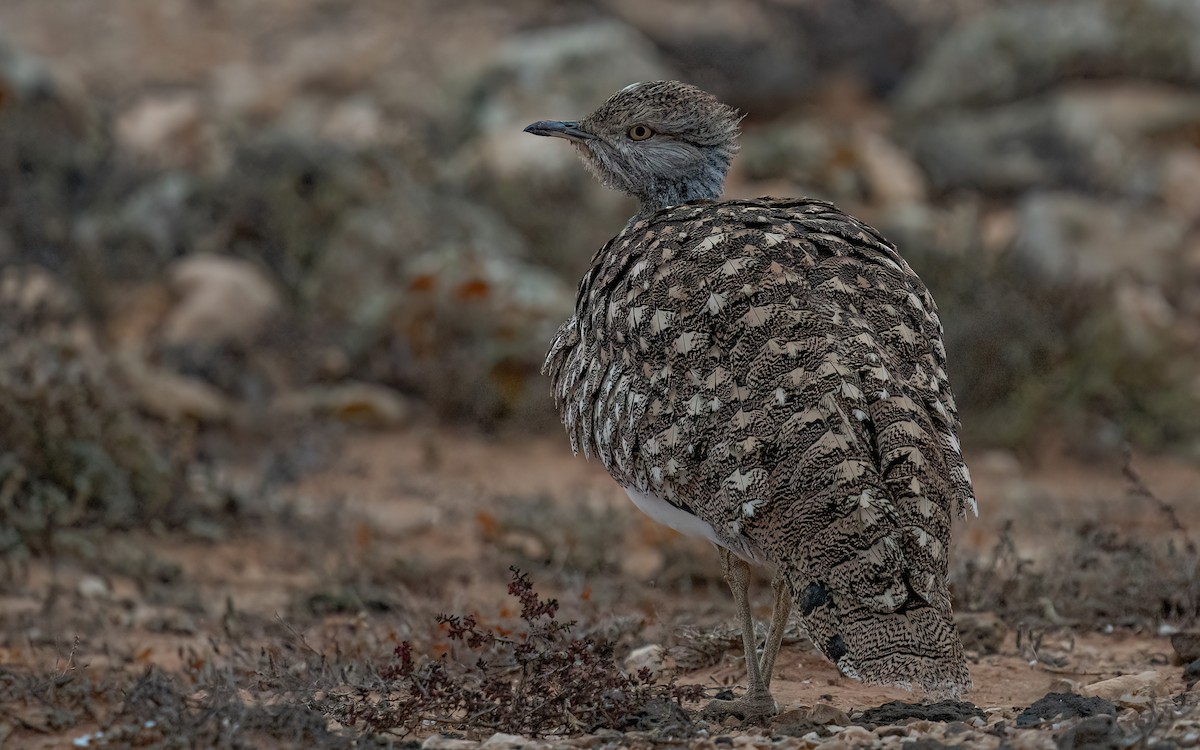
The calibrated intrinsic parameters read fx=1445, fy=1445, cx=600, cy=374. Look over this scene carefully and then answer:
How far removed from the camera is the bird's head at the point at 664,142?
5504 mm

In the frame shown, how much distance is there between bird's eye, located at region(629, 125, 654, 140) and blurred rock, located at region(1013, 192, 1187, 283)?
621 cm

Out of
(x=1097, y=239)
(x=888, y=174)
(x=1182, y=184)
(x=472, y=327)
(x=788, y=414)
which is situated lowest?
(x=788, y=414)

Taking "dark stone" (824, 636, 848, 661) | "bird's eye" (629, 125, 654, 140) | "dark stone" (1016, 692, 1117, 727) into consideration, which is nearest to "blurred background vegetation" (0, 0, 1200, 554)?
"bird's eye" (629, 125, 654, 140)

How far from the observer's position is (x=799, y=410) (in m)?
3.94

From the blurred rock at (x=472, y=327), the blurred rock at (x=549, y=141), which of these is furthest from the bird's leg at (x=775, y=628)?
the blurred rock at (x=549, y=141)

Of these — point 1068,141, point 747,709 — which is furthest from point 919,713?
point 1068,141

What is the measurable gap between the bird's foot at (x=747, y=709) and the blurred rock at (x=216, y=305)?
6.35 meters

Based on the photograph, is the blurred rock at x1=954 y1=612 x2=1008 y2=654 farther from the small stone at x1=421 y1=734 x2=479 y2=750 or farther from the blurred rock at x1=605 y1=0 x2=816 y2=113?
the blurred rock at x1=605 y1=0 x2=816 y2=113

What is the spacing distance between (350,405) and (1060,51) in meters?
9.06

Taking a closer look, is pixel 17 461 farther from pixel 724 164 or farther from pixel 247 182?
pixel 247 182

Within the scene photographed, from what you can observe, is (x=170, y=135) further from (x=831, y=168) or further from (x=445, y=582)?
(x=445, y=582)

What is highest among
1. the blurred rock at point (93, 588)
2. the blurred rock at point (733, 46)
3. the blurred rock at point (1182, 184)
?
the blurred rock at point (733, 46)

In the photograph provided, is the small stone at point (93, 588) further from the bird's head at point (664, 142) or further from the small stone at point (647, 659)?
the bird's head at point (664, 142)

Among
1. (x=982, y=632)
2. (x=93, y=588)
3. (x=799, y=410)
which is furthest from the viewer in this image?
(x=93, y=588)
